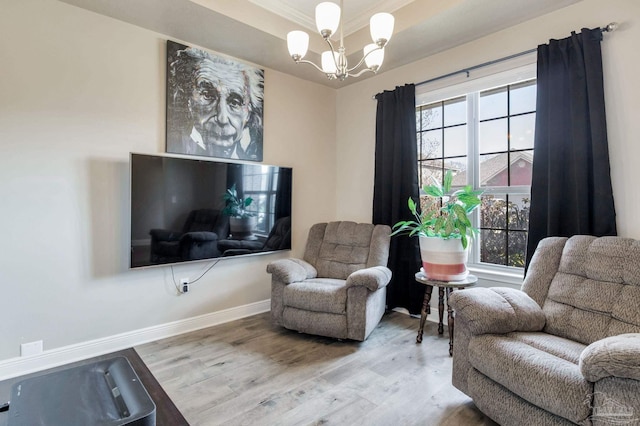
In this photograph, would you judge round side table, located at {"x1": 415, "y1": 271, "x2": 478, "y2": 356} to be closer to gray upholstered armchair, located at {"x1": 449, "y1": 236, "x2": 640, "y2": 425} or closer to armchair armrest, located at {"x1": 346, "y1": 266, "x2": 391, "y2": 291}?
armchair armrest, located at {"x1": 346, "y1": 266, "x2": 391, "y2": 291}

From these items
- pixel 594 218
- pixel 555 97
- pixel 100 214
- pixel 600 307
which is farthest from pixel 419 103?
pixel 100 214

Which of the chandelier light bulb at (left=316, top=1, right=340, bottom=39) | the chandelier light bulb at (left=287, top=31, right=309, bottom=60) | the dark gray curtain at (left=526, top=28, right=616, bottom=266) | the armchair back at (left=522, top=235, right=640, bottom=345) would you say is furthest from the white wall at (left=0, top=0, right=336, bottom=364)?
the dark gray curtain at (left=526, top=28, right=616, bottom=266)

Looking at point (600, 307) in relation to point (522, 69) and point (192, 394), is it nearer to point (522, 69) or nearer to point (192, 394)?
point (522, 69)

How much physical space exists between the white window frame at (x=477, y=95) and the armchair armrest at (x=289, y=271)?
156 cm

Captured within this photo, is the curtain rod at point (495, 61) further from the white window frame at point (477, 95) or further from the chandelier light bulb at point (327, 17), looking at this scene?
the chandelier light bulb at point (327, 17)

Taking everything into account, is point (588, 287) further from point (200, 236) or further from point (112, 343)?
point (112, 343)

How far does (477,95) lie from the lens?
3061mm

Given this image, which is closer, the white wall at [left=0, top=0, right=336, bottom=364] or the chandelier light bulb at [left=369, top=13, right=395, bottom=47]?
the chandelier light bulb at [left=369, top=13, right=395, bottom=47]

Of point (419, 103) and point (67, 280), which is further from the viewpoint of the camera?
point (419, 103)

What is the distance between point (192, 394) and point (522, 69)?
344cm

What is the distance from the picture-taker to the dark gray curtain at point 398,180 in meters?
3.33

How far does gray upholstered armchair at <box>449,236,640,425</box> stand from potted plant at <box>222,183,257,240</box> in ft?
A: 6.70

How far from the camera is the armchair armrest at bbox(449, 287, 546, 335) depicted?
1768 mm

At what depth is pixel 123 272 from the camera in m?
2.70
